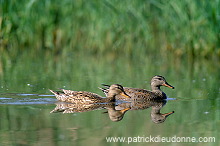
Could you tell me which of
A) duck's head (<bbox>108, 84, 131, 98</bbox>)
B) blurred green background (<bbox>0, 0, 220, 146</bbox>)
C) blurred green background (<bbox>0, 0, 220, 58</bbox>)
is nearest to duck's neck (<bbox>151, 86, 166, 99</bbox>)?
blurred green background (<bbox>0, 0, 220, 146</bbox>)

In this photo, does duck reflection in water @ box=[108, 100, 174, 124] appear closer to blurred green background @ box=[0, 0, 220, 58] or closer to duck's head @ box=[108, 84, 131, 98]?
duck's head @ box=[108, 84, 131, 98]

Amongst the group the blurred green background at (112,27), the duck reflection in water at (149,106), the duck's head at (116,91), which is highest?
the blurred green background at (112,27)

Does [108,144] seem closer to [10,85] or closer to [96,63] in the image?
[10,85]

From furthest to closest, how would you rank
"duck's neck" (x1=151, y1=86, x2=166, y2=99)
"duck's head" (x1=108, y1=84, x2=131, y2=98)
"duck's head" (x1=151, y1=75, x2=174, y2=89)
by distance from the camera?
"duck's head" (x1=151, y1=75, x2=174, y2=89), "duck's neck" (x1=151, y1=86, x2=166, y2=99), "duck's head" (x1=108, y1=84, x2=131, y2=98)

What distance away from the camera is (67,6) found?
15461 mm

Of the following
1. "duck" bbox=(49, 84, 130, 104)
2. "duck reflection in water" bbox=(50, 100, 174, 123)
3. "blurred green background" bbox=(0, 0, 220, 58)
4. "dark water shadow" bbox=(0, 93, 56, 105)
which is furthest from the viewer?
"blurred green background" bbox=(0, 0, 220, 58)

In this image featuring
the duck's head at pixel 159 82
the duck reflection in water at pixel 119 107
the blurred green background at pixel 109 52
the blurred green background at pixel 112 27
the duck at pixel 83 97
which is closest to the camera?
the duck reflection in water at pixel 119 107

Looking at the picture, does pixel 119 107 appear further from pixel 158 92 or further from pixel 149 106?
pixel 158 92

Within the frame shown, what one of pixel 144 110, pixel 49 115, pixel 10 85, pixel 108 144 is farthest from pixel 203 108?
pixel 10 85

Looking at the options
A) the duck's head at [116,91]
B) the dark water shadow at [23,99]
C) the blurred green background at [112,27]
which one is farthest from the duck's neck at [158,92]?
the blurred green background at [112,27]

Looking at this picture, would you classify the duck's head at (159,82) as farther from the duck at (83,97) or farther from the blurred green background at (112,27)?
the blurred green background at (112,27)

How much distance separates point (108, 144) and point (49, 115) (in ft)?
6.17

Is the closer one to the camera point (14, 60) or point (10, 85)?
point (10, 85)

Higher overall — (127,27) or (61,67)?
(127,27)
